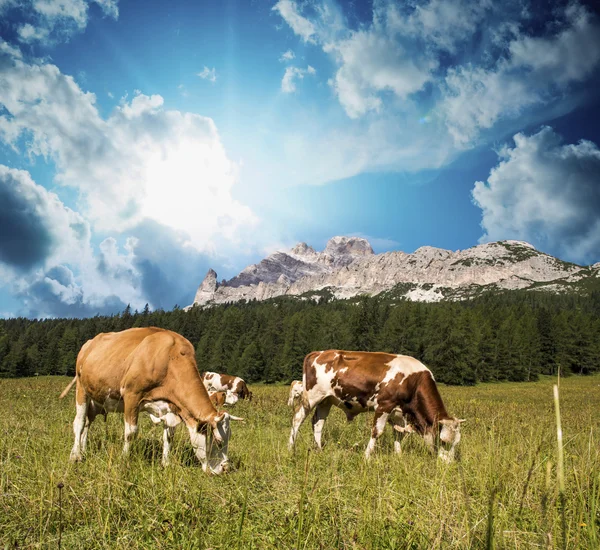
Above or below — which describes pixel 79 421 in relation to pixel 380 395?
below

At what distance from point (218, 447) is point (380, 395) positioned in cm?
463

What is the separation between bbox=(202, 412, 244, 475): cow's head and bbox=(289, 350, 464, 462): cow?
99.2 inches

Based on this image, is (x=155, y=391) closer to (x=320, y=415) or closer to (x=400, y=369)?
(x=320, y=415)

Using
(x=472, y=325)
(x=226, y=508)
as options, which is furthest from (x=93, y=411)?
(x=472, y=325)

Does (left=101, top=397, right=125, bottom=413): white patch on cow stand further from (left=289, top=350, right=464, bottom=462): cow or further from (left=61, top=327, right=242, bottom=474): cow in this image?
(left=289, top=350, right=464, bottom=462): cow

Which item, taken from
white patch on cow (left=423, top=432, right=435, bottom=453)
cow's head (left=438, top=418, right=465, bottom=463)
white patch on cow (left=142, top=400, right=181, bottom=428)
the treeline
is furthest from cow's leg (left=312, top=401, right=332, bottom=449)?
the treeline

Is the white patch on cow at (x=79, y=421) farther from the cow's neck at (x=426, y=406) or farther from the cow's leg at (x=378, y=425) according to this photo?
the cow's neck at (x=426, y=406)

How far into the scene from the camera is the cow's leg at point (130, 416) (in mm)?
5871

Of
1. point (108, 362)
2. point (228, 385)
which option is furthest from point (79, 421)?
point (228, 385)

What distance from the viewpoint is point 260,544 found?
328cm

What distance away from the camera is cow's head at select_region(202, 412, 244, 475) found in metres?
5.32

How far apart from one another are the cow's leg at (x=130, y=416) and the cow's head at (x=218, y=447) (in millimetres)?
1314

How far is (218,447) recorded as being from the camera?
5.40 m

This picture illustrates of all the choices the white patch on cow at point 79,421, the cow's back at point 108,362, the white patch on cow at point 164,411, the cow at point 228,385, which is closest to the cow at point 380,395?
the white patch on cow at point 164,411
